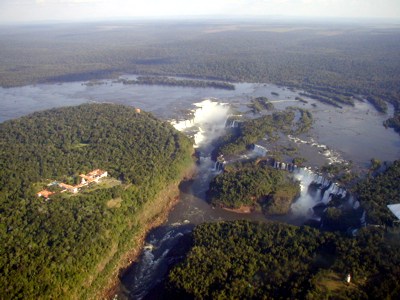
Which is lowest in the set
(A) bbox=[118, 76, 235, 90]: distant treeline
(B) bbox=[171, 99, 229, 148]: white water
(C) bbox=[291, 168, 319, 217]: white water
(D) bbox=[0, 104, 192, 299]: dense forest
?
(C) bbox=[291, 168, 319, 217]: white water

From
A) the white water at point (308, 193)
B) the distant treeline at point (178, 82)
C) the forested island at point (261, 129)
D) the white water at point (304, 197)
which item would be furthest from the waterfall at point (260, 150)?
the distant treeline at point (178, 82)

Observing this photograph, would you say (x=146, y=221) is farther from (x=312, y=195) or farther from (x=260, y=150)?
(x=260, y=150)

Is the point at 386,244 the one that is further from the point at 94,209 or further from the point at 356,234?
the point at 94,209

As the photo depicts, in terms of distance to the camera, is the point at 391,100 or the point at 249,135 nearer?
the point at 249,135

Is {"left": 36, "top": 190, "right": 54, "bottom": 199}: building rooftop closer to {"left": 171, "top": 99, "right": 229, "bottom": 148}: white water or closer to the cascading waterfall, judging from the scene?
{"left": 171, "top": 99, "right": 229, "bottom": 148}: white water

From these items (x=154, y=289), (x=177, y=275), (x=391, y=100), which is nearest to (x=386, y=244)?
(x=177, y=275)

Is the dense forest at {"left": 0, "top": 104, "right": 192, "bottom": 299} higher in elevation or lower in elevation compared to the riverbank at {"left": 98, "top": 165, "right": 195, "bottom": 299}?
higher

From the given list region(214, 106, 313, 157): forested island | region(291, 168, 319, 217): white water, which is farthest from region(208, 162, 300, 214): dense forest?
region(214, 106, 313, 157): forested island
